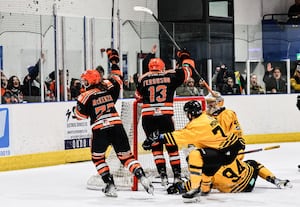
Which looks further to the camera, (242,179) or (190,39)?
(190,39)

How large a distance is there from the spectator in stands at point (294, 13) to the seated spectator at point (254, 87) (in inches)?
183

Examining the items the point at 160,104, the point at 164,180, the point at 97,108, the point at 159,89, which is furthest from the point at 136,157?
the point at 97,108

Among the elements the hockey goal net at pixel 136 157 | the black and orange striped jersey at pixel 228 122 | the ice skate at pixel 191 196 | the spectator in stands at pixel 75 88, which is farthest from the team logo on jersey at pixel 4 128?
the ice skate at pixel 191 196

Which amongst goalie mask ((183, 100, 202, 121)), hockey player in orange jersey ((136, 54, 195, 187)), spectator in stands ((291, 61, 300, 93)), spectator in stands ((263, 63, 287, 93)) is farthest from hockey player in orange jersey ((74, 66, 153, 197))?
spectator in stands ((291, 61, 300, 93))

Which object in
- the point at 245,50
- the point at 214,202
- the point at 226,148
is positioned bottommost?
the point at 214,202

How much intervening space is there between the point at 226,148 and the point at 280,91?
6568 millimetres

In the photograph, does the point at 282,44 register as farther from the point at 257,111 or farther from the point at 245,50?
the point at 257,111

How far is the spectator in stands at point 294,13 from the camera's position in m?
17.6

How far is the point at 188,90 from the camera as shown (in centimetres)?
1230

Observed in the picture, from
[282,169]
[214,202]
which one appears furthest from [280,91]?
[214,202]

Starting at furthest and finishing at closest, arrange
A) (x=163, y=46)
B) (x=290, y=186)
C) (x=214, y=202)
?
1. (x=163, y=46)
2. (x=290, y=186)
3. (x=214, y=202)

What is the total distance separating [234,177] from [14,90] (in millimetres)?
3877

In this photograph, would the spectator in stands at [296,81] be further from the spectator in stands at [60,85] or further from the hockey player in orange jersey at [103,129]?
the hockey player in orange jersey at [103,129]

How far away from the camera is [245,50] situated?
13.8m
